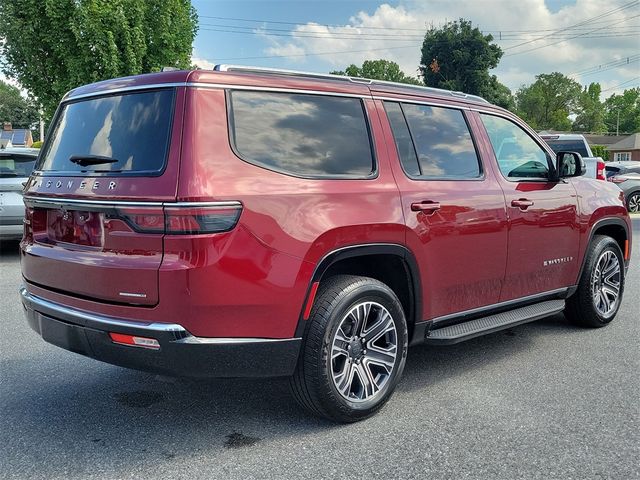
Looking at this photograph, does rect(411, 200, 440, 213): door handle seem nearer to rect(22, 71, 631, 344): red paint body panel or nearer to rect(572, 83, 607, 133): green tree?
rect(22, 71, 631, 344): red paint body panel

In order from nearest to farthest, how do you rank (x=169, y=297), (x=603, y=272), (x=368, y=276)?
(x=169, y=297)
(x=368, y=276)
(x=603, y=272)

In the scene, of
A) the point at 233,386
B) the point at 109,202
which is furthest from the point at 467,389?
the point at 109,202

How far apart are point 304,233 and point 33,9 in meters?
17.1

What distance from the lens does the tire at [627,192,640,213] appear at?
18.1m

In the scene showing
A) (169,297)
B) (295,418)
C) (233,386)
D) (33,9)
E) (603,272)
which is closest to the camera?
(169,297)

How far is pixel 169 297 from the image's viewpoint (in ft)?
9.07

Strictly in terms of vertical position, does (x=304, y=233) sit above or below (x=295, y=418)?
above

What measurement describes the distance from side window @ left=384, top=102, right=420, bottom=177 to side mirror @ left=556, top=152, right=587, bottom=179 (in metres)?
1.60

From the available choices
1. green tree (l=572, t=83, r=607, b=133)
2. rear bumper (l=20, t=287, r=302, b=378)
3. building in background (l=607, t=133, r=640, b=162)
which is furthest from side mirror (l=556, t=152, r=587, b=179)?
green tree (l=572, t=83, r=607, b=133)

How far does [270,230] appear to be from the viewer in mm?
Result: 2922

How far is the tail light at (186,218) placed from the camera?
9.02ft

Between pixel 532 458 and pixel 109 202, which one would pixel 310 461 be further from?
pixel 109 202

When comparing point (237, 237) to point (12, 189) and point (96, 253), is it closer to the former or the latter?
point (96, 253)

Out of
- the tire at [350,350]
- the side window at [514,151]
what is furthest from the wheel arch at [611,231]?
the tire at [350,350]
